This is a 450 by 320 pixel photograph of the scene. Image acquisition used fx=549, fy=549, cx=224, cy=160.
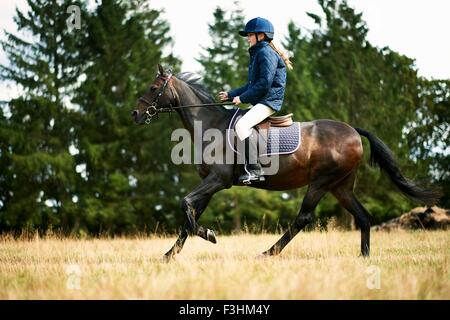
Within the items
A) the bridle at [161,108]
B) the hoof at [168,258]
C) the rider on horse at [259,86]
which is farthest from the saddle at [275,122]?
the hoof at [168,258]

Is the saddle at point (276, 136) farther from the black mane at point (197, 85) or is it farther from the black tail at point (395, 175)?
the black tail at point (395, 175)

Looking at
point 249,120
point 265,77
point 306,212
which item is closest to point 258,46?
point 265,77

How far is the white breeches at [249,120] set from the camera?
767cm

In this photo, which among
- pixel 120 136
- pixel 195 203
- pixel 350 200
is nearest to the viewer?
pixel 195 203

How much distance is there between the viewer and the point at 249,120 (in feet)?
25.2

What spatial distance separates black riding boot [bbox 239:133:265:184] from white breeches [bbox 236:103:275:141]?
0.47ft

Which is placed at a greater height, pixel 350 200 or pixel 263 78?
pixel 263 78

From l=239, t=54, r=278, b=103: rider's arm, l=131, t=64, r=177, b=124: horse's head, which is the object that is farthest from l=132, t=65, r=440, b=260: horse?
l=239, t=54, r=278, b=103: rider's arm

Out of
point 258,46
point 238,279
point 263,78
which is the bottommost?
point 238,279

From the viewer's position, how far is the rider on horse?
7582mm

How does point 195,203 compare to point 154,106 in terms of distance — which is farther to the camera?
point 154,106

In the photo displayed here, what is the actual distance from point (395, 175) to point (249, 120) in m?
2.62

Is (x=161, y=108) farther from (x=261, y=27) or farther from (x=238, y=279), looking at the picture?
(x=238, y=279)
